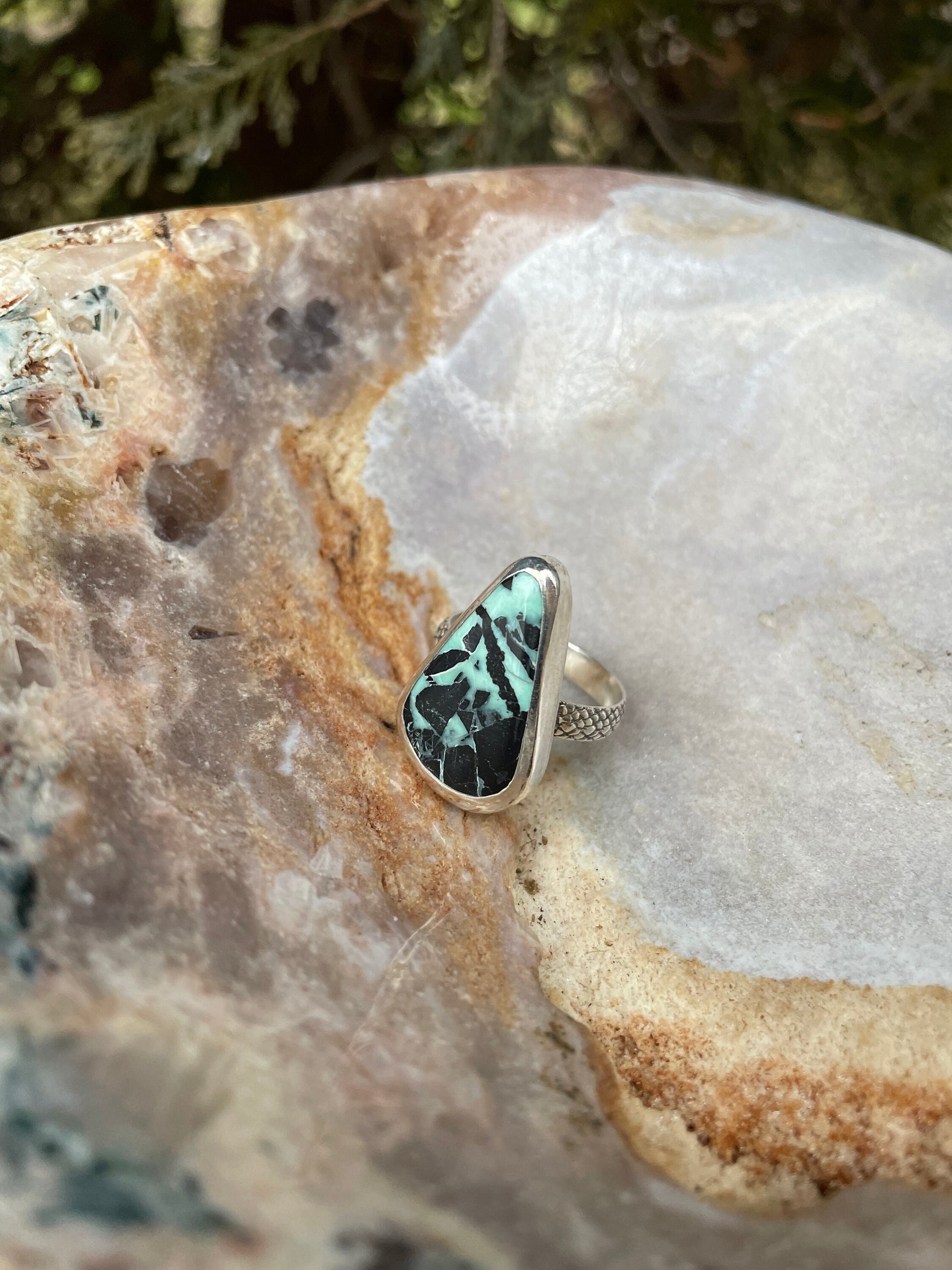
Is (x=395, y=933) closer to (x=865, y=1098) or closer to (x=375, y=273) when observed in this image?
(x=865, y=1098)

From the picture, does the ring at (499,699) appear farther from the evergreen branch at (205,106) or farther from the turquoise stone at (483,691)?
the evergreen branch at (205,106)

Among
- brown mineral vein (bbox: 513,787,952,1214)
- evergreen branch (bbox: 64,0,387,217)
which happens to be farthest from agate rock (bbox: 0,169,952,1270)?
evergreen branch (bbox: 64,0,387,217)

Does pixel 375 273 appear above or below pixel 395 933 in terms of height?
above

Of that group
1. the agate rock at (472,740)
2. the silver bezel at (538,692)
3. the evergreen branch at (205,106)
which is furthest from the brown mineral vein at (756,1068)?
the evergreen branch at (205,106)

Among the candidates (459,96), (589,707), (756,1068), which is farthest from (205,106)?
(756,1068)

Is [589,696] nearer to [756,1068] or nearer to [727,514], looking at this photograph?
[727,514]

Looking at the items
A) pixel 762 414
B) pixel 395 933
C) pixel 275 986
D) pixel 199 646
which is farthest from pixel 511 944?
pixel 762 414
